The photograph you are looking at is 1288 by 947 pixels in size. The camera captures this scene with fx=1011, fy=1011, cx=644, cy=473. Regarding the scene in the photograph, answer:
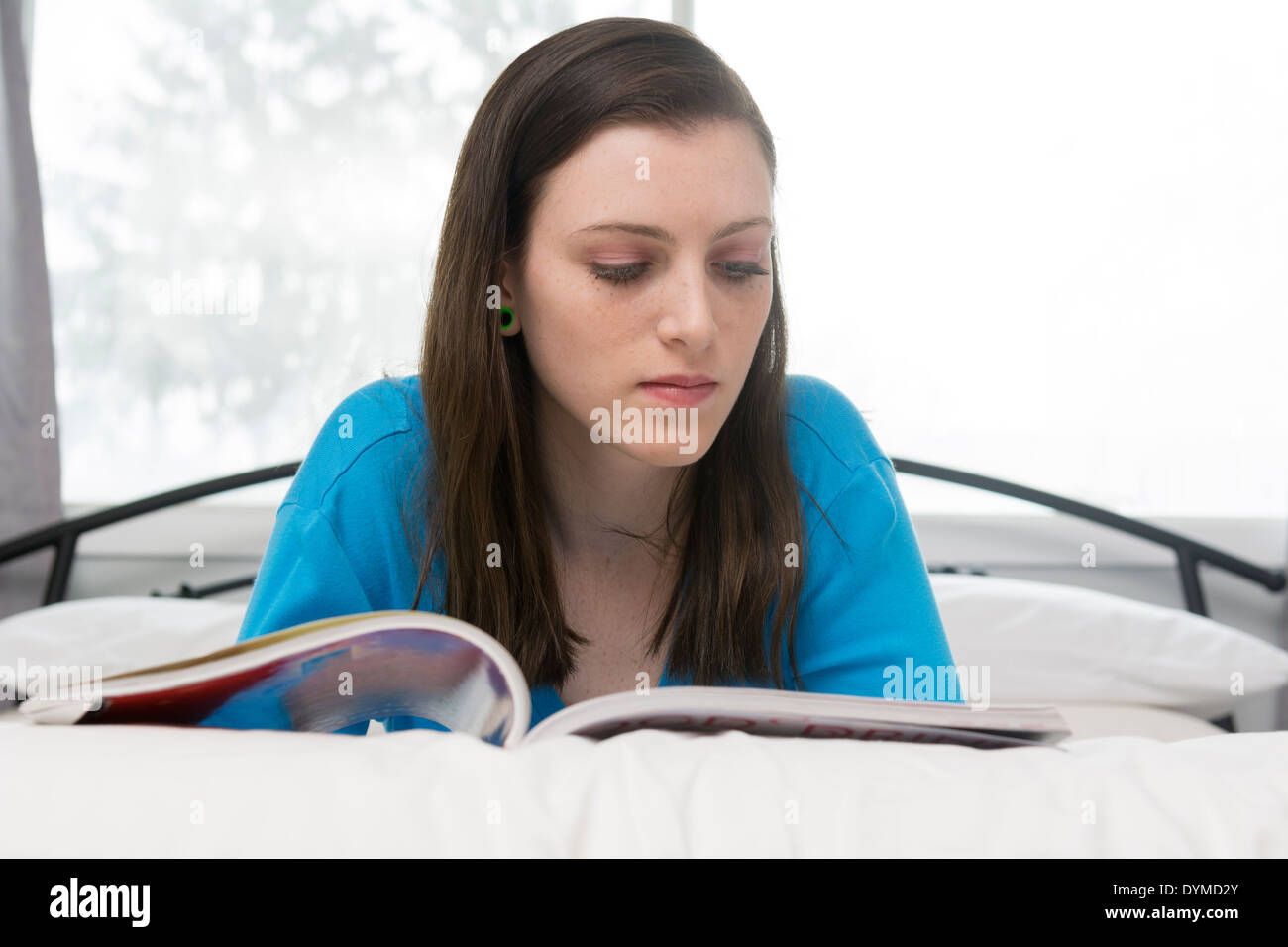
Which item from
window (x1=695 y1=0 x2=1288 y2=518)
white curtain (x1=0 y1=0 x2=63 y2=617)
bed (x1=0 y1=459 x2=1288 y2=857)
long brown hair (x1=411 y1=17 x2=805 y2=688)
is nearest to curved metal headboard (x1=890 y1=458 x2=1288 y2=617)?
window (x1=695 y1=0 x2=1288 y2=518)

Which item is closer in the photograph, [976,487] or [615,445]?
[615,445]

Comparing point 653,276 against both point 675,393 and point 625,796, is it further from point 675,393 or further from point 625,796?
point 625,796

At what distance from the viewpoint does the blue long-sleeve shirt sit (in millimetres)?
862

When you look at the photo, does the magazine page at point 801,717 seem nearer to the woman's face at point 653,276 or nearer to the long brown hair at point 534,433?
the woman's face at point 653,276

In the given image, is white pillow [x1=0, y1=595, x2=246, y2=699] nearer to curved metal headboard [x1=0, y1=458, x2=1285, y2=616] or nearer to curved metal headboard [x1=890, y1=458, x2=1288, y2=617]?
curved metal headboard [x1=0, y1=458, x2=1285, y2=616]

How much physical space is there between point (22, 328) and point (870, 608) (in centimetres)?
170

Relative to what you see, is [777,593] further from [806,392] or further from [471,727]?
[471,727]

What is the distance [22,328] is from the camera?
73.7 inches

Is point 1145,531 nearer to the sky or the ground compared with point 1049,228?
nearer to the ground

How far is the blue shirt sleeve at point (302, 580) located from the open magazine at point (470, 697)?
0.26m

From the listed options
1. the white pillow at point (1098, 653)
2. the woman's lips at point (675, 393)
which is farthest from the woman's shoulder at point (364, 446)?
the white pillow at point (1098, 653)

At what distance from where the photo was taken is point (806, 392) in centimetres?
113

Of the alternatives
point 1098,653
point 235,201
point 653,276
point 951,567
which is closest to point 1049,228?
point 951,567
